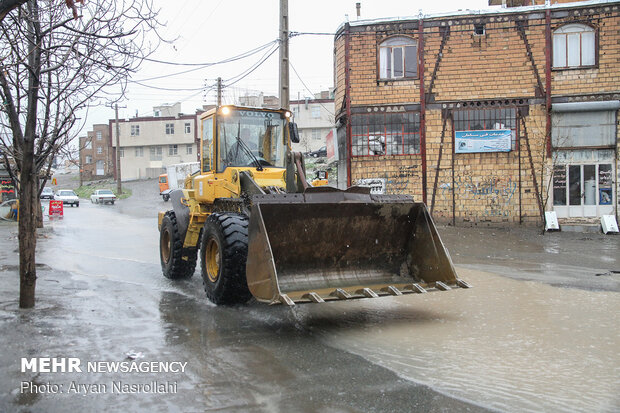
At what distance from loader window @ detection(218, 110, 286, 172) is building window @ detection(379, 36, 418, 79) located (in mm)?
12706

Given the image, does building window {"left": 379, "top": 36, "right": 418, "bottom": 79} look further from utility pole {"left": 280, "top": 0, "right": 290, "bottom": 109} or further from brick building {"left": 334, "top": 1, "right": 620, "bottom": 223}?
utility pole {"left": 280, "top": 0, "right": 290, "bottom": 109}

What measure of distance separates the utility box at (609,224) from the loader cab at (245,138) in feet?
49.4

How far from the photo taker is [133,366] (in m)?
5.47

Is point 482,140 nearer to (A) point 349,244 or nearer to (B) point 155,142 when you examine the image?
(A) point 349,244

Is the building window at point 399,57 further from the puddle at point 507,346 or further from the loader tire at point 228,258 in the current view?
the loader tire at point 228,258

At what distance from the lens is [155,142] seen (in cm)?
7288

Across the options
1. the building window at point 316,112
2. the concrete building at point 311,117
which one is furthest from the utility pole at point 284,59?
the building window at point 316,112

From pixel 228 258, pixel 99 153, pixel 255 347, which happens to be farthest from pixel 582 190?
pixel 99 153

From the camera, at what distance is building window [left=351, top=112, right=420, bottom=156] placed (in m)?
21.2

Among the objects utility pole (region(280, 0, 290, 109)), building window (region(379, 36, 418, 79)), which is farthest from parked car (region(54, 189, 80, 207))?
utility pole (region(280, 0, 290, 109))

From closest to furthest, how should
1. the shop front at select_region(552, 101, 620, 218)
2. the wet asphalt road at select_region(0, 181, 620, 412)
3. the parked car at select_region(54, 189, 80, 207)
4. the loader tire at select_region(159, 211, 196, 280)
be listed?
the wet asphalt road at select_region(0, 181, 620, 412) → the loader tire at select_region(159, 211, 196, 280) → the shop front at select_region(552, 101, 620, 218) → the parked car at select_region(54, 189, 80, 207)

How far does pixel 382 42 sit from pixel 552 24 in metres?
6.24

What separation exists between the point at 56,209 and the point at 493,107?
80.4 ft

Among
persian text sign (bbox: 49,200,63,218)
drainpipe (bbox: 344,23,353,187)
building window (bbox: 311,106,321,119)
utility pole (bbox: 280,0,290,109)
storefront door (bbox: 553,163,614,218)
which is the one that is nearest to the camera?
utility pole (bbox: 280,0,290,109)
